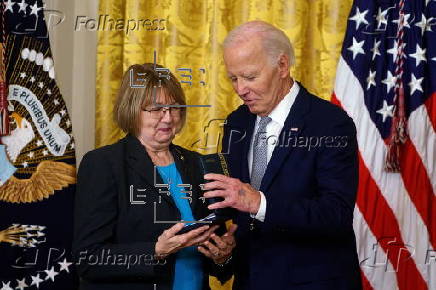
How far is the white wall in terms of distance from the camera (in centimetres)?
314

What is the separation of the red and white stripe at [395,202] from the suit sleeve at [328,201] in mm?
978

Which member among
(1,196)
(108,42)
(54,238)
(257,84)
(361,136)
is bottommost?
(54,238)

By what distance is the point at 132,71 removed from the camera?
6.52ft

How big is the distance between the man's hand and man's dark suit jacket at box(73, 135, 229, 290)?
220 mm

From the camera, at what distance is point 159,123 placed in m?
2.03

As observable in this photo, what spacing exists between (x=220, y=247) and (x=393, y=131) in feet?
4.34

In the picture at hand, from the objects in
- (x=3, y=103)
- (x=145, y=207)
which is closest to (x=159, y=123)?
(x=145, y=207)

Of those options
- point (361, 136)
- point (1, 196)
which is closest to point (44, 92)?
point (1, 196)

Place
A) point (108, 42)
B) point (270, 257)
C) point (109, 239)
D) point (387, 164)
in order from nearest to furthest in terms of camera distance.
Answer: point (109, 239), point (270, 257), point (387, 164), point (108, 42)

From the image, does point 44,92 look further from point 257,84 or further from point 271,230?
point 271,230

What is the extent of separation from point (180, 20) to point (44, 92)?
0.98 meters

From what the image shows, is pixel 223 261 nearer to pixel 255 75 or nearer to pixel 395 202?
pixel 255 75

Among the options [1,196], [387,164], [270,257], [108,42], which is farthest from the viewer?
[108,42]

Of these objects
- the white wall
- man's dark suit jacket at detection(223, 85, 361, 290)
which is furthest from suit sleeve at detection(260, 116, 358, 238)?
the white wall
